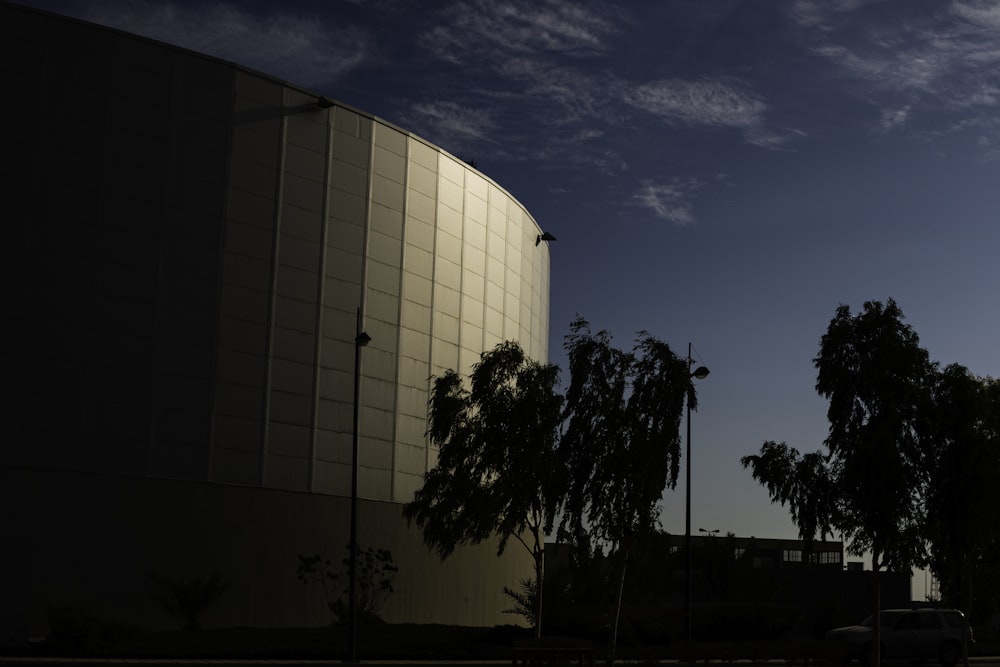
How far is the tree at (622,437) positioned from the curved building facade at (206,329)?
694 inches

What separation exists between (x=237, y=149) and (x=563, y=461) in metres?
20.4

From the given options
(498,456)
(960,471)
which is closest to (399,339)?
(498,456)

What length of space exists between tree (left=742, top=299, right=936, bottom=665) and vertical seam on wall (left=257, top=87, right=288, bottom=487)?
928 inches

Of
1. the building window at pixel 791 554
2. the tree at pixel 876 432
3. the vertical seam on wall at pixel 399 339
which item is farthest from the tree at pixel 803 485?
the building window at pixel 791 554

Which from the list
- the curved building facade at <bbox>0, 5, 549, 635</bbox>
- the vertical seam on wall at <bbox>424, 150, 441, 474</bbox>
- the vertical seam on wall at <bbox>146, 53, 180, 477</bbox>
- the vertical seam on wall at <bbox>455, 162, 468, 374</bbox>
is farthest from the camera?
the vertical seam on wall at <bbox>455, 162, 468, 374</bbox>

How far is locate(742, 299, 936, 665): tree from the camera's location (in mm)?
25891

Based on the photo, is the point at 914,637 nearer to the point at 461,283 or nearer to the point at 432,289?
the point at 432,289

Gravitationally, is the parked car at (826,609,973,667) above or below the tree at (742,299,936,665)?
below

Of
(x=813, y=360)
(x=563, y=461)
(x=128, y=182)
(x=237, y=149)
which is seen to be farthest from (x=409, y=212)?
(x=813, y=360)

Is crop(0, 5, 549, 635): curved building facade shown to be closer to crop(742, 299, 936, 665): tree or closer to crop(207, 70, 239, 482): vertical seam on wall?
crop(207, 70, 239, 482): vertical seam on wall

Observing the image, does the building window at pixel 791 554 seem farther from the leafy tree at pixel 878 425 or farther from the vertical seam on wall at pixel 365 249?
the leafy tree at pixel 878 425

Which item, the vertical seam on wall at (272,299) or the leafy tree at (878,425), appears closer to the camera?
the leafy tree at (878,425)

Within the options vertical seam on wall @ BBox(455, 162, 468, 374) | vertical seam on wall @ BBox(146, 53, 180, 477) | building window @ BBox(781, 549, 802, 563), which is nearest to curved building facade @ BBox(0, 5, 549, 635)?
vertical seam on wall @ BBox(146, 53, 180, 477)

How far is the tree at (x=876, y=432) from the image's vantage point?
84.9 feet
